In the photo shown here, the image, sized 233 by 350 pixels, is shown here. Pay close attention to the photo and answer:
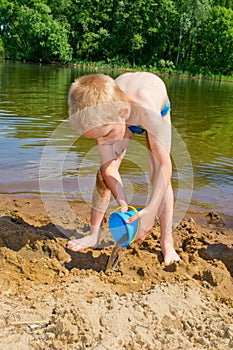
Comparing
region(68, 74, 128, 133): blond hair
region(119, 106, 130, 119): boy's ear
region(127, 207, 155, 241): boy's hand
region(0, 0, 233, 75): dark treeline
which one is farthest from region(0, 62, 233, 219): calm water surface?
region(0, 0, 233, 75): dark treeline

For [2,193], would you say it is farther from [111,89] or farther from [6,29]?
[6,29]

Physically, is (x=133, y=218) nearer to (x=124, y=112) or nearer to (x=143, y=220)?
(x=143, y=220)

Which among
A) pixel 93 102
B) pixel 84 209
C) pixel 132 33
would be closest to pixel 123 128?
pixel 93 102

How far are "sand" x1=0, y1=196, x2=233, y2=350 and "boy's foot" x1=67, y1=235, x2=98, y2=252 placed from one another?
7cm

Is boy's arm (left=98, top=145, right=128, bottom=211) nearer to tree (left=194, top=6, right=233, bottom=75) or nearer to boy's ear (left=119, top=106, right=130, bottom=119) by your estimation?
boy's ear (left=119, top=106, right=130, bottom=119)

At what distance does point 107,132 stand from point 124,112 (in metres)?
0.17

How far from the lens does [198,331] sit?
2.13 meters

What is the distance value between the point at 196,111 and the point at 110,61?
117 ft

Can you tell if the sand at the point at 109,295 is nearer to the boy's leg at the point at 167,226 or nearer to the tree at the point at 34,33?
the boy's leg at the point at 167,226

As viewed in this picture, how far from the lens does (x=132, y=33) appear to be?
159 feet

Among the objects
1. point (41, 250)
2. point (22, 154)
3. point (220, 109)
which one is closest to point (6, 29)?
point (220, 109)

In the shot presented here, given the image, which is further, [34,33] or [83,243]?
[34,33]

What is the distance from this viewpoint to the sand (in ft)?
6.64

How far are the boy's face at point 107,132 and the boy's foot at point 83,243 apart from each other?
34.1 inches
